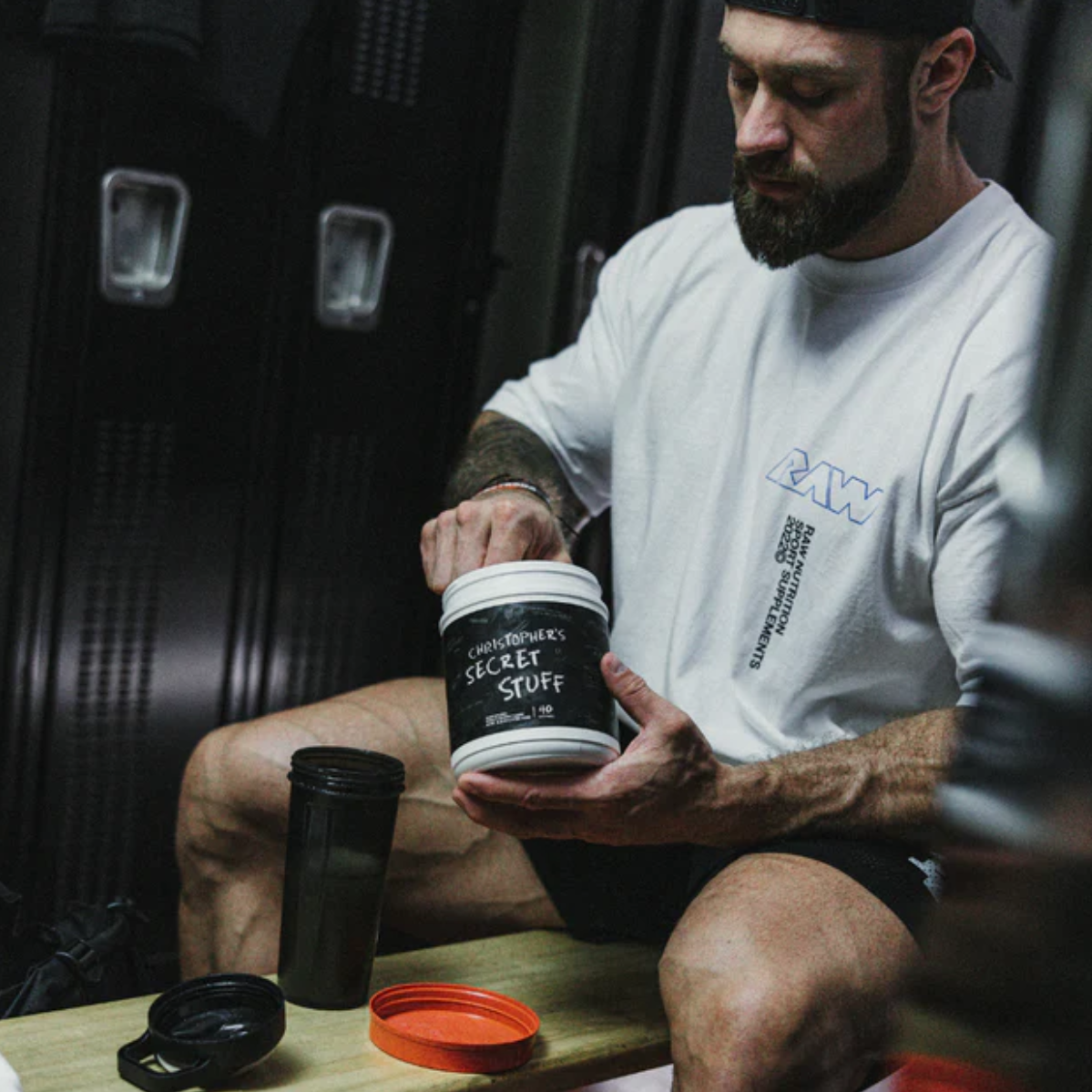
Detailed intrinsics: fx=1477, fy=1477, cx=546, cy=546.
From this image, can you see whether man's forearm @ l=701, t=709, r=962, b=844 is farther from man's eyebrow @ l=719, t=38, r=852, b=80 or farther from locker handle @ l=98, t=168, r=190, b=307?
locker handle @ l=98, t=168, r=190, b=307

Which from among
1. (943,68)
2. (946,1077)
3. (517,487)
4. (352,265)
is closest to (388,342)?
(352,265)

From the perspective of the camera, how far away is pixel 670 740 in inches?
53.4

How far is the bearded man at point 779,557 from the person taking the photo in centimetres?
144

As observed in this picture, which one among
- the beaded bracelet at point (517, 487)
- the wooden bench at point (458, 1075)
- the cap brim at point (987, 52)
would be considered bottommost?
the wooden bench at point (458, 1075)

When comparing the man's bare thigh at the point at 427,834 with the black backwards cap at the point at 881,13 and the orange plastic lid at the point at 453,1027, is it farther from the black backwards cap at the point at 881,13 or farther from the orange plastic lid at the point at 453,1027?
the black backwards cap at the point at 881,13

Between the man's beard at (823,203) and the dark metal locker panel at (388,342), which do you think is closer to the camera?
the man's beard at (823,203)

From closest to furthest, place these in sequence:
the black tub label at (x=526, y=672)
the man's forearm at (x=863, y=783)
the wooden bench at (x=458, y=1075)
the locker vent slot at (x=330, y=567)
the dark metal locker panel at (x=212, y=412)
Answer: the black tub label at (x=526, y=672)
the wooden bench at (x=458, y=1075)
the man's forearm at (x=863, y=783)
the dark metal locker panel at (x=212, y=412)
the locker vent slot at (x=330, y=567)

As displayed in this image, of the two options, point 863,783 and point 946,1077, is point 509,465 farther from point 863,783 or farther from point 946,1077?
point 946,1077

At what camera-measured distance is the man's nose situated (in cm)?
160

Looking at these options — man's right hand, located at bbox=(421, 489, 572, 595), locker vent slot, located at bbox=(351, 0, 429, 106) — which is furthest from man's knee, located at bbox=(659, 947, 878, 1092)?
locker vent slot, located at bbox=(351, 0, 429, 106)

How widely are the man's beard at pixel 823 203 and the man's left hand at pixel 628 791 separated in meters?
0.57

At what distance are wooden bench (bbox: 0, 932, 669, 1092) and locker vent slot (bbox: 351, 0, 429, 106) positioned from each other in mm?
1312

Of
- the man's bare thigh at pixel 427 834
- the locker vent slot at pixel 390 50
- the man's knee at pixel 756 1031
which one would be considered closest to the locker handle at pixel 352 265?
the locker vent slot at pixel 390 50

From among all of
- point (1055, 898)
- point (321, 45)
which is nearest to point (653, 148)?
point (321, 45)
